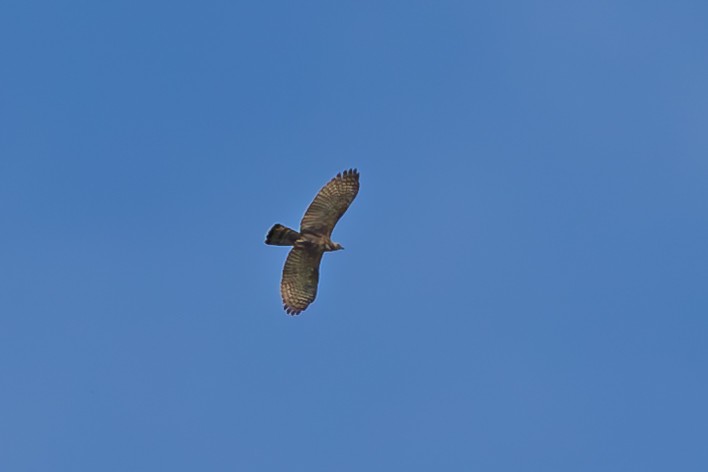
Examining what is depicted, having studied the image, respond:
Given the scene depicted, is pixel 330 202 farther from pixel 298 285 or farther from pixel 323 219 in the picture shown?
pixel 298 285

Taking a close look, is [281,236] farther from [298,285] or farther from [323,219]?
[298,285]

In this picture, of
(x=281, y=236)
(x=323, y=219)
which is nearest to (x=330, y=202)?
(x=323, y=219)

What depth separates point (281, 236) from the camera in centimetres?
3691

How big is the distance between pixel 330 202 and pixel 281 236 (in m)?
1.99

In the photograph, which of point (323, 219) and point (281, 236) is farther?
point (323, 219)

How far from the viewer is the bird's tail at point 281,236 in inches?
1446

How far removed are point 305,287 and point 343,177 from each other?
338cm

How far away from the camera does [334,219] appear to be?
3828cm

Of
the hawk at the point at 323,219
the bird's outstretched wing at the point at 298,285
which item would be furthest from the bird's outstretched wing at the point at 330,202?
the bird's outstretched wing at the point at 298,285

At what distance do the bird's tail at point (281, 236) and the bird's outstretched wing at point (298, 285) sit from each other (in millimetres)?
1421

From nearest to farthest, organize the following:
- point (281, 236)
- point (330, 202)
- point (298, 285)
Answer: point (281, 236)
point (330, 202)
point (298, 285)

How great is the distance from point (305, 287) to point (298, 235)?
230cm

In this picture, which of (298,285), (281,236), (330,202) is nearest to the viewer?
(281,236)

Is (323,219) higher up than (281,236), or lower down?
higher up
